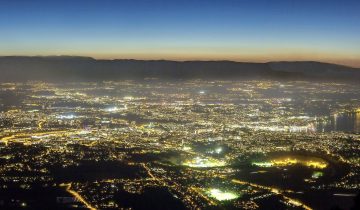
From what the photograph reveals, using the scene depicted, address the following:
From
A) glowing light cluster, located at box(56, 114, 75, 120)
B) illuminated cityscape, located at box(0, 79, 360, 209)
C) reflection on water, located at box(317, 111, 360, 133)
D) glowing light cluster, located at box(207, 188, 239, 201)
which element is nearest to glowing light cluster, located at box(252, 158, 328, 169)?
illuminated cityscape, located at box(0, 79, 360, 209)

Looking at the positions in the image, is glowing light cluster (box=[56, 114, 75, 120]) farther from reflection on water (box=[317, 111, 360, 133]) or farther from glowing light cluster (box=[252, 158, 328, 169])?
glowing light cluster (box=[252, 158, 328, 169])

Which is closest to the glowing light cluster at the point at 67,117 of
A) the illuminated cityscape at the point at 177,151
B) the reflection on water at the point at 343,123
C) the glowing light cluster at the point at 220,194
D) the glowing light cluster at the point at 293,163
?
the illuminated cityscape at the point at 177,151

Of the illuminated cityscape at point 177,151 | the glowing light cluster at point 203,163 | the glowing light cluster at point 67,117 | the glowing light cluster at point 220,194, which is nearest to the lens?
the glowing light cluster at point 220,194

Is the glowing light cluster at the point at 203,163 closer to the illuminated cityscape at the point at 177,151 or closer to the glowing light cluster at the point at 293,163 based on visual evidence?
the illuminated cityscape at the point at 177,151

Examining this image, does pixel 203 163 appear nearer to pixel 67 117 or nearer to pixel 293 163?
pixel 293 163

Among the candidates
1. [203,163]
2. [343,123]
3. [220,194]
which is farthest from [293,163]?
[343,123]

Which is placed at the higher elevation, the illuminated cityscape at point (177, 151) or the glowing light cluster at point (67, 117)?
the illuminated cityscape at point (177, 151)
